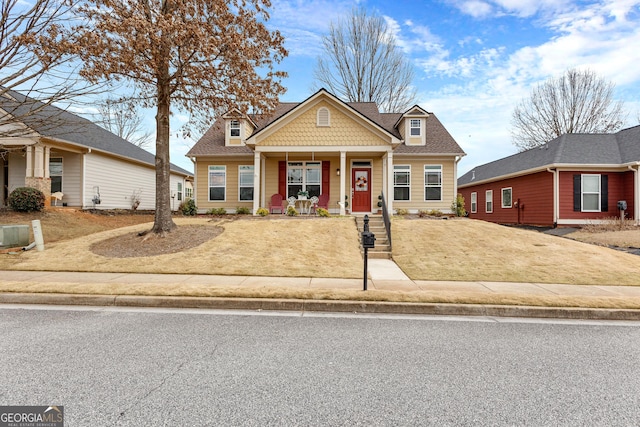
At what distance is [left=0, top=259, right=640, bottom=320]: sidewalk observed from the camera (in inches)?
217

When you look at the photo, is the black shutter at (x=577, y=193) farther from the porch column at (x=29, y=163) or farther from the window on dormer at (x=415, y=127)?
the porch column at (x=29, y=163)

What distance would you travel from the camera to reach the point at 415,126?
18.2 metres

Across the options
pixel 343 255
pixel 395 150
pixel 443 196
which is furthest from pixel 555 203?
pixel 343 255

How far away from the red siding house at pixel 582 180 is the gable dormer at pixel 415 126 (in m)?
6.89

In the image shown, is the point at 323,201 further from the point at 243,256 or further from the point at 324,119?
the point at 243,256

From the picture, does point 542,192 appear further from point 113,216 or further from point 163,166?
point 113,216

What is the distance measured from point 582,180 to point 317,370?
20.5m

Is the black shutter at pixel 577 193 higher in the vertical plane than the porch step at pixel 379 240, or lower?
higher

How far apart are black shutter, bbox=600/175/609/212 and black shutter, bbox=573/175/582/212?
3.59 feet

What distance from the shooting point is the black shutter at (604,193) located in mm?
17688

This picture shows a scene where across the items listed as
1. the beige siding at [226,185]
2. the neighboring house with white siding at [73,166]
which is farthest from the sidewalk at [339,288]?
the neighboring house with white siding at [73,166]

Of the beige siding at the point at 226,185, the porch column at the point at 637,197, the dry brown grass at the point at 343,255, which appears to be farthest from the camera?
the beige siding at the point at 226,185

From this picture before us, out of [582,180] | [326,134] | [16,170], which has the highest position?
[326,134]

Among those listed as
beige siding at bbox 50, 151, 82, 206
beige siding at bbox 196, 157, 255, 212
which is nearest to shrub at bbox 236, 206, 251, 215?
beige siding at bbox 196, 157, 255, 212
